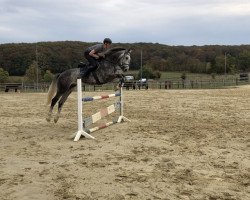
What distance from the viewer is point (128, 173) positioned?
558 cm

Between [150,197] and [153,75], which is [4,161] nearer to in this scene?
[150,197]

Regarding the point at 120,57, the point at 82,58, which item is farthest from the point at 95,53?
the point at 82,58

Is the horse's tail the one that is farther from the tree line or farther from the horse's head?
the tree line

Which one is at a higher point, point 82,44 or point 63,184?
point 82,44

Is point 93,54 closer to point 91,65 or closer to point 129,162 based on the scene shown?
point 91,65

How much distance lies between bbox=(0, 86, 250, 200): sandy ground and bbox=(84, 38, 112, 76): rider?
1480 mm

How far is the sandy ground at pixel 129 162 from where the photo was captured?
4.77 meters

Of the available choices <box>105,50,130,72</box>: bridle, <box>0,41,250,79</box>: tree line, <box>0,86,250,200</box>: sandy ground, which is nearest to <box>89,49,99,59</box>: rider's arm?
<box>105,50,130,72</box>: bridle


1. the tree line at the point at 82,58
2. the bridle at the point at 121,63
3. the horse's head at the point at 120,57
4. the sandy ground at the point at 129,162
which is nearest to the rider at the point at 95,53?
the horse's head at the point at 120,57

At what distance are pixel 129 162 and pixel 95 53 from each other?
360cm

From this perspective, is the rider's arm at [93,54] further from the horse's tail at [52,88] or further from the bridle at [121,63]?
the horse's tail at [52,88]

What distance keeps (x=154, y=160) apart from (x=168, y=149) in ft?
3.09

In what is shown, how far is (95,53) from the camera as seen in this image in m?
9.20

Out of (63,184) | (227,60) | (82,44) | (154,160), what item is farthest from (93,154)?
(82,44)
